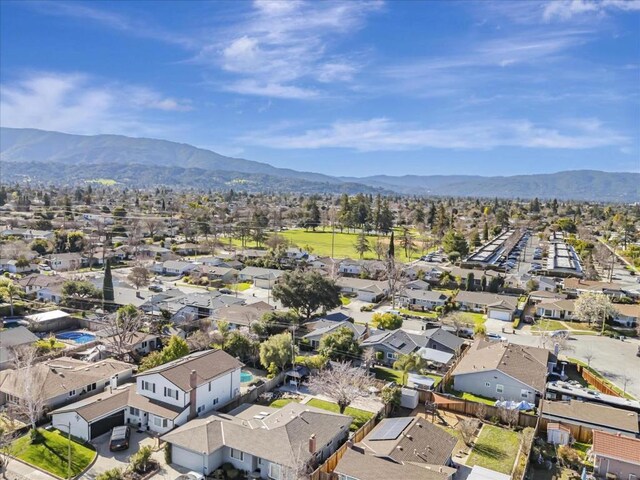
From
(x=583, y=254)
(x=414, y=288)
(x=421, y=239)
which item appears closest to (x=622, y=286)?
(x=583, y=254)

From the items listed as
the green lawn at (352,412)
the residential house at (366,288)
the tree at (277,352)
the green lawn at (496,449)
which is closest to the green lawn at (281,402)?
the green lawn at (352,412)

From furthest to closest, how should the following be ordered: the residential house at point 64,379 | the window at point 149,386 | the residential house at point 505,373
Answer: the residential house at point 505,373, the residential house at point 64,379, the window at point 149,386

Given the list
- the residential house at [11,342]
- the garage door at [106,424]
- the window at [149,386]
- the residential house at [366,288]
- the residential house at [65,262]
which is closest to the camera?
the garage door at [106,424]

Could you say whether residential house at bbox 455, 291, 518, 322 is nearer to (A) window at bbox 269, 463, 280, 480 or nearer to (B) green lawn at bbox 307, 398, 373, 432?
(B) green lawn at bbox 307, 398, 373, 432

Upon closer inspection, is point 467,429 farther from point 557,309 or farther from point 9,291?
point 9,291

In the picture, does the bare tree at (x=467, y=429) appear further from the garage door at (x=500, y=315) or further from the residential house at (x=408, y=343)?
the garage door at (x=500, y=315)

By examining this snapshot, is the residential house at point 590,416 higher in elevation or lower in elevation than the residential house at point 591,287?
lower

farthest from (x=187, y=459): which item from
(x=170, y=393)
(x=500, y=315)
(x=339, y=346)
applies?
(x=500, y=315)
